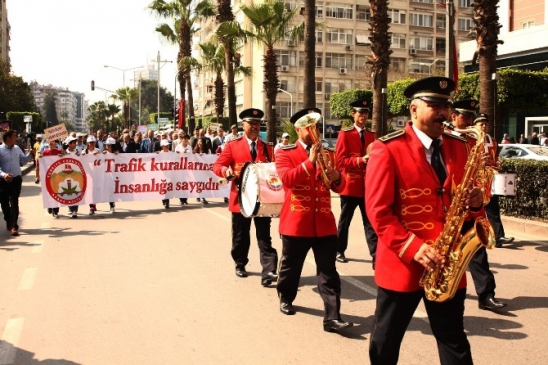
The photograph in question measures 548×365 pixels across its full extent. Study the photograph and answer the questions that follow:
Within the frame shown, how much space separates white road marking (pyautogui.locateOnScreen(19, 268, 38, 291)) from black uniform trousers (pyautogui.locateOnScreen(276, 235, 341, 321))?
325 centimetres

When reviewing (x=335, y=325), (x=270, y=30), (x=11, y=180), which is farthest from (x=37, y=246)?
(x=270, y=30)

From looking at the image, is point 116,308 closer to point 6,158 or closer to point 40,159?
point 6,158

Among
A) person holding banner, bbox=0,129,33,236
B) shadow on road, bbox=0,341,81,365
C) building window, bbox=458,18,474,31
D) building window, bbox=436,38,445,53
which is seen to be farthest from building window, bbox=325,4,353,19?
shadow on road, bbox=0,341,81,365

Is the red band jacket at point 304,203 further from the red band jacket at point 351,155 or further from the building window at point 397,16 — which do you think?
the building window at point 397,16

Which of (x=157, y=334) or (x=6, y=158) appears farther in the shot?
(x=6, y=158)

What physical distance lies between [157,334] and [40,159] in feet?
32.4

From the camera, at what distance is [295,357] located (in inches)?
190

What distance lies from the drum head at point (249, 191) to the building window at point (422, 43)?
69987mm

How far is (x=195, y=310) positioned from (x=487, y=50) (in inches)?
409

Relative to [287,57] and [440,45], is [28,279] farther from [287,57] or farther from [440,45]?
[440,45]

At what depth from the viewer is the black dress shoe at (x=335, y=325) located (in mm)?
5391

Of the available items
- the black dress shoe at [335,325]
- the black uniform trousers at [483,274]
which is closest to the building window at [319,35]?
the black uniform trousers at [483,274]

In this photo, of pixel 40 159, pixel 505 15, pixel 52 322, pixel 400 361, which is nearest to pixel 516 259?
pixel 400 361

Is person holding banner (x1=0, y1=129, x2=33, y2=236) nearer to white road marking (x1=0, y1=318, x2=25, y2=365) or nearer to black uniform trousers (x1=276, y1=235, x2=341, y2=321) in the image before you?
white road marking (x1=0, y1=318, x2=25, y2=365)
